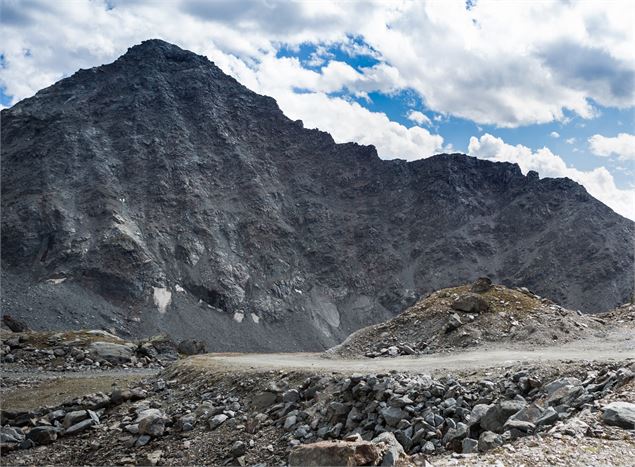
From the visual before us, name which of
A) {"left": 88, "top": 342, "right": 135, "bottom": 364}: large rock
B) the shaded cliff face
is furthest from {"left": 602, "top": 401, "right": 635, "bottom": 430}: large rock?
the shaded cliff face

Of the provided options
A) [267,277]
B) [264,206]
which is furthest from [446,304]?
[264,206]

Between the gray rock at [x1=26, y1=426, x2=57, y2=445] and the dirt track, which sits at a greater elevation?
the dirt track

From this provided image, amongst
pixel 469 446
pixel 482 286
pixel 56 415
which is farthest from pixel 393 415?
pixel 482 286

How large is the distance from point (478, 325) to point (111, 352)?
39442 mm

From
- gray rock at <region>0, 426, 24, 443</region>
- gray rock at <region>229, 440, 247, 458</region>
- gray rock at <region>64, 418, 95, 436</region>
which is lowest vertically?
gray rock at <region>0, 426, 24, 443</region>

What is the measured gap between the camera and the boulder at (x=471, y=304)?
109ft

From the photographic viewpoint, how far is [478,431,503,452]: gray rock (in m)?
12.0

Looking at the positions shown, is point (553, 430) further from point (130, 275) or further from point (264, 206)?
point (264, 206)

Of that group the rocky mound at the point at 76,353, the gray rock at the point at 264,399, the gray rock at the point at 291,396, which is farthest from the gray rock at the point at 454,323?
the rocky mound at the point at 76,353

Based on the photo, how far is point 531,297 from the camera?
36094 mm

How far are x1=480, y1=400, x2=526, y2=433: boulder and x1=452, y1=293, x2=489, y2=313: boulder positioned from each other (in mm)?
18515

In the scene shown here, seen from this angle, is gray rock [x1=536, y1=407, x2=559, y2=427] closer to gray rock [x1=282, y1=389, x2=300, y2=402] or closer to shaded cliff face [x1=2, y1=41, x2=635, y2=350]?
gray rock [x1=282, y1=389, x2=300, y2=402]

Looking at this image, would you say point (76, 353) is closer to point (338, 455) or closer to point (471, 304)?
point (471, 304)

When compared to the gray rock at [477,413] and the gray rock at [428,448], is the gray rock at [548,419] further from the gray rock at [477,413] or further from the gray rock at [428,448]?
the gray rock at [428,448]
